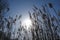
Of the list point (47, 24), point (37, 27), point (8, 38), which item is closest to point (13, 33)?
point (8, 38)

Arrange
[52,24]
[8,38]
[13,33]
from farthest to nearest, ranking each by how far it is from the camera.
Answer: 1. [8,38]
2. [13,33]
3. [52,24]

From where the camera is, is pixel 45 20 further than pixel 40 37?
No

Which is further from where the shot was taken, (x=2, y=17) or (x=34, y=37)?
(x=2, y=17)

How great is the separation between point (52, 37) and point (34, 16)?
3.21m

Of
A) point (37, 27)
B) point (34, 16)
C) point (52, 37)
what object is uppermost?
point (34, 16)

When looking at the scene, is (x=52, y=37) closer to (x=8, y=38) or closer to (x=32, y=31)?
(x=32, y=31)

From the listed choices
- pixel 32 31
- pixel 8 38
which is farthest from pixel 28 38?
pixel 8 38

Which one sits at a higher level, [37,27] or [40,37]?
[37,27]

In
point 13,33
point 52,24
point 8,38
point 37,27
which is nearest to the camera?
point 52,24

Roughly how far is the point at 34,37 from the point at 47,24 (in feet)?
9.21

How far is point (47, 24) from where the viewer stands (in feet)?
52.2

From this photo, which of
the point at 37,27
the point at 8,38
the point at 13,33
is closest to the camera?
the point at 37,27

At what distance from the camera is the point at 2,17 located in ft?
63.7

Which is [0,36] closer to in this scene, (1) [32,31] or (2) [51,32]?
(1) [32,31]
